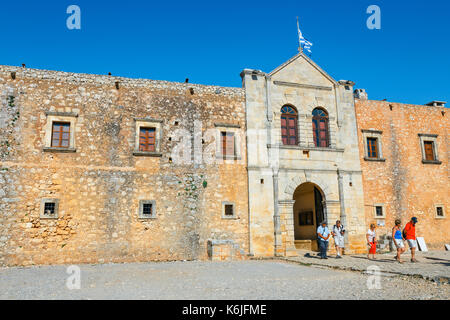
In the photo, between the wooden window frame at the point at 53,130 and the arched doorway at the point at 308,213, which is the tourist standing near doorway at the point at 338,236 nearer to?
the arched doorway at the point at 308,213

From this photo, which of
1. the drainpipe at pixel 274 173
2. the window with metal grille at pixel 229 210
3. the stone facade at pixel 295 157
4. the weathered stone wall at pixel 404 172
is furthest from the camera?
the weathered stone wall at pixel 404 172

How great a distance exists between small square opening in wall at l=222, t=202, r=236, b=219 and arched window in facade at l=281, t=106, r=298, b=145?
374 cm

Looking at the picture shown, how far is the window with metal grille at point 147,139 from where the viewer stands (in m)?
15.3

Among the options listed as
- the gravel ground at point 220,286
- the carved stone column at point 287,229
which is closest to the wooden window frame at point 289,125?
the carved stone column at point 287,229

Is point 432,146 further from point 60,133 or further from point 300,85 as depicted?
point 60,133

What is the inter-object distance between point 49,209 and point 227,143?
7187 mm

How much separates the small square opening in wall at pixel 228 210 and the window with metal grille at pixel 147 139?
3609 mm

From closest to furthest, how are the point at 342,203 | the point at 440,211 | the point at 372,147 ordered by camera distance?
the point at 342,203 → the point at 372,147 → the point at 440,211

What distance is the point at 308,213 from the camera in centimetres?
1927

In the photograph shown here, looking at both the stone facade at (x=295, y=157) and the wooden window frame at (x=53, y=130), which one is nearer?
the wooden window frame at (x=53, y=130)

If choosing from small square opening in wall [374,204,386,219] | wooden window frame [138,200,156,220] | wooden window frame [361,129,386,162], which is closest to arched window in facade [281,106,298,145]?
wooden window frame [361,129,386,162]

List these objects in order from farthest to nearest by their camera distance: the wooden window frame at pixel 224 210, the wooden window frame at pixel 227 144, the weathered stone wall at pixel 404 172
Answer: the weathered stone wall at pixel 404 172
the wooden window frame at pixel 227 144
the wooden window frame at pixel 224 210

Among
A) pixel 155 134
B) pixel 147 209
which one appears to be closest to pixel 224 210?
pixel 147 209
